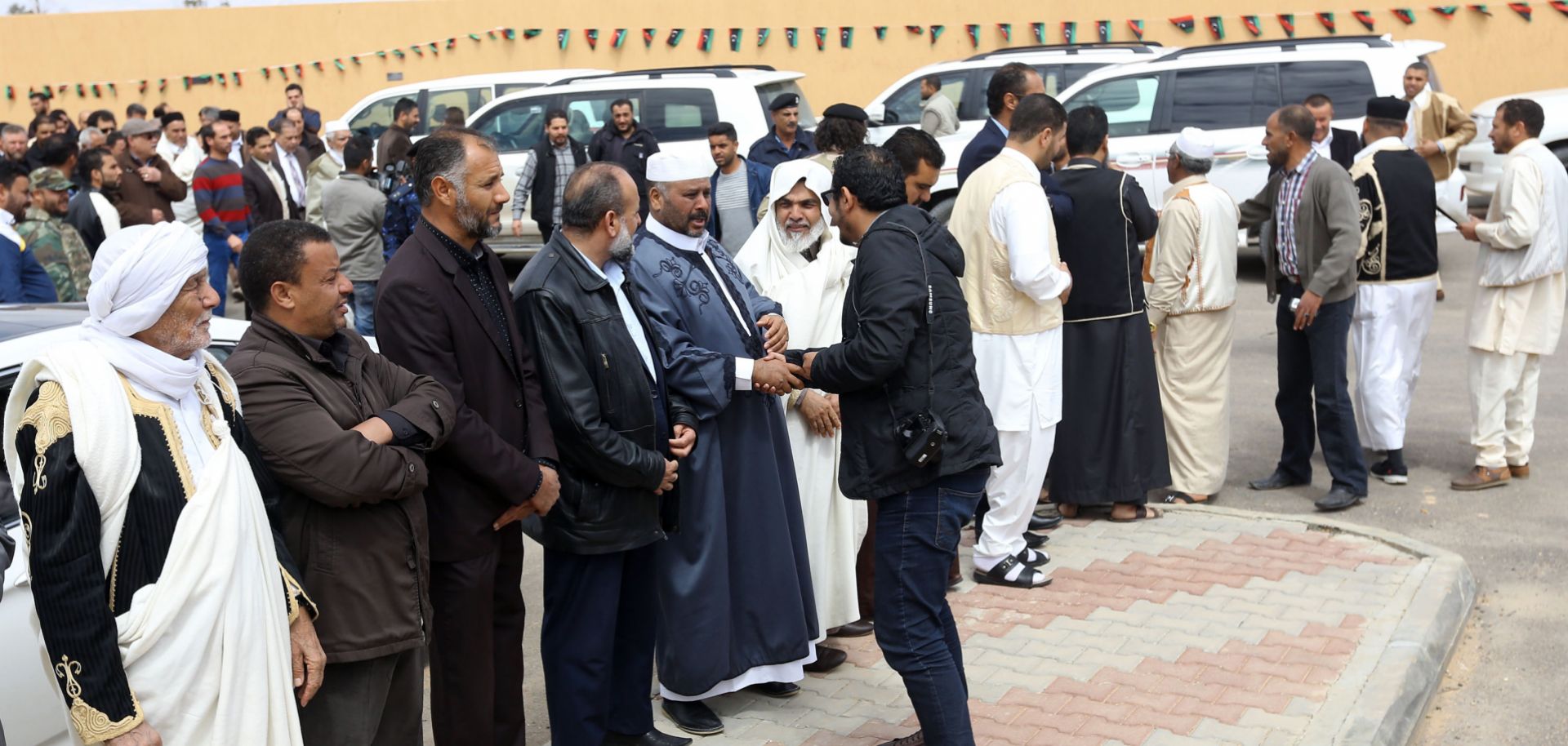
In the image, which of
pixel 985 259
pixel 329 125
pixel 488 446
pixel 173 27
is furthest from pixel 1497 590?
pixel 173 27

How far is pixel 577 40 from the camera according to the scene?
23406 millimetres

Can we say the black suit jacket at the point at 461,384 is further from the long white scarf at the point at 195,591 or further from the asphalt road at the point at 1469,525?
the asphalt road at the point at 1469,525

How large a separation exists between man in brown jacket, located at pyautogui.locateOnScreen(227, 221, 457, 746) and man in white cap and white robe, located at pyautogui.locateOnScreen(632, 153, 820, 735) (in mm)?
1188

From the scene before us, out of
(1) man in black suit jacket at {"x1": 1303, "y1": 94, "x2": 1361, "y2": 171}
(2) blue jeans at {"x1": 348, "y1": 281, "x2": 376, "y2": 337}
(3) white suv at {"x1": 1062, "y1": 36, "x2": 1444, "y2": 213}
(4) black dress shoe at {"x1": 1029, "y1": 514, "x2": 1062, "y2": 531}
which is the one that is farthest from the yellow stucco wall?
(4) black dress shoe at {"x1": 1029, "y1": 514, "x2": 1062, "y2": 531}

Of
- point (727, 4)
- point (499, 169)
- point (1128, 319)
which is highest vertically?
point (727, 4)

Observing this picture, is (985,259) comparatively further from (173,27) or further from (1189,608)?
(173,27)

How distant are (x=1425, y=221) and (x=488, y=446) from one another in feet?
18.5

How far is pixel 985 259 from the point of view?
6.09 m

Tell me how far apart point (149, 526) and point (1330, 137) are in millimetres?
9643

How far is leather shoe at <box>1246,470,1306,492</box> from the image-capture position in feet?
24.9

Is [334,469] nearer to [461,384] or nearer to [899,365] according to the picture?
[461,384]

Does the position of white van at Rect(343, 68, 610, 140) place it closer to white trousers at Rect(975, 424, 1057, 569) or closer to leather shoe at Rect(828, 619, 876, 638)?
white trousers at Rect(975, 424, 1057, 569)

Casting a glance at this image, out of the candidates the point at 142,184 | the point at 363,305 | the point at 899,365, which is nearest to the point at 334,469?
the point at 899,365

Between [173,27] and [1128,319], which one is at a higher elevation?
[173,27]
